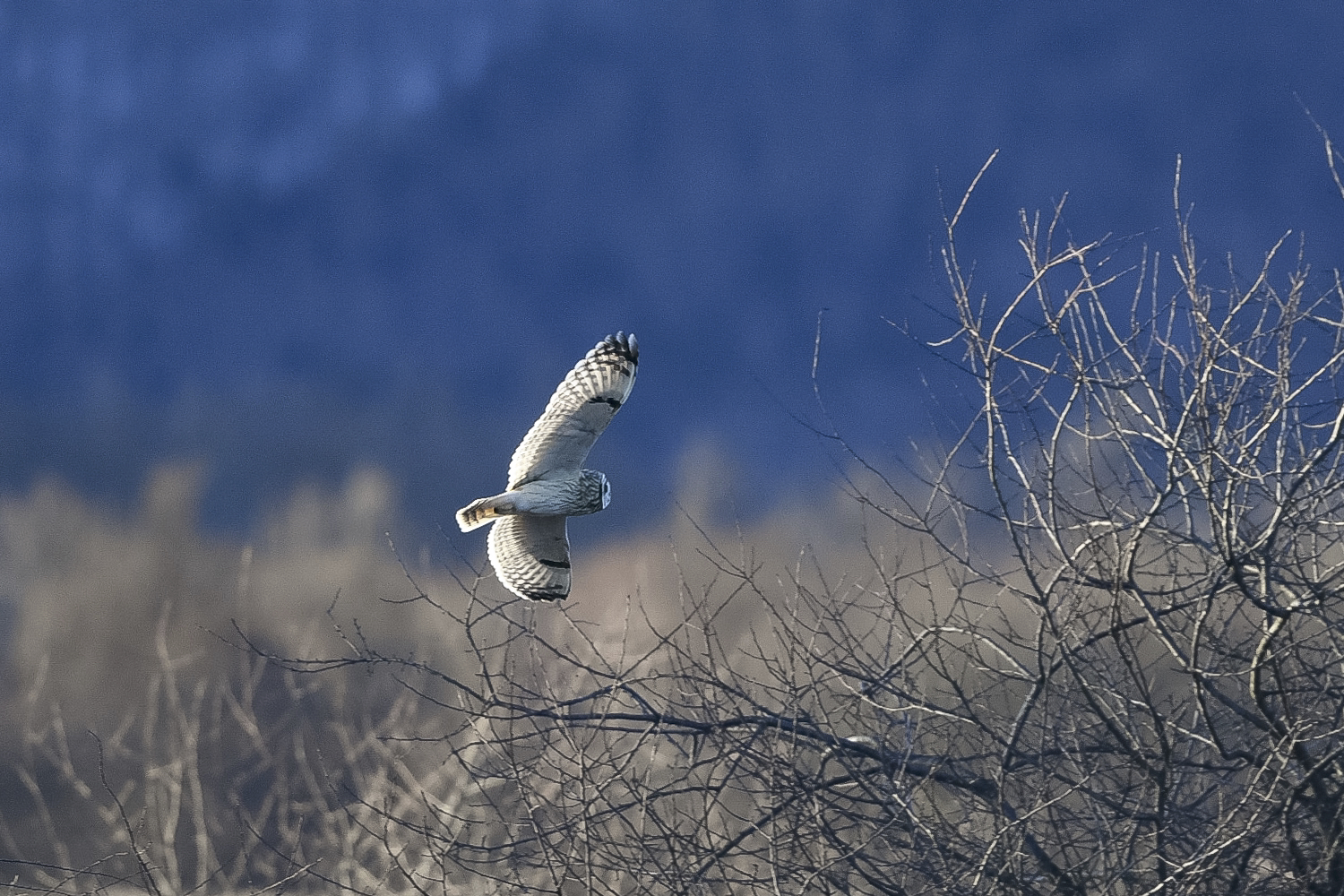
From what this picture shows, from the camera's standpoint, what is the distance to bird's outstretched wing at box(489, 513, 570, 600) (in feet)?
30.6

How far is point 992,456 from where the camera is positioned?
4715 millimetres

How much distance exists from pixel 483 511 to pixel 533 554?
0.63 meters

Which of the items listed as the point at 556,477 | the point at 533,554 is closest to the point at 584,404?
the point at 556,477

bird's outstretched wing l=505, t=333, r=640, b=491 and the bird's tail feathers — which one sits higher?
bird's outstretched wing l=505, t=333, r=640, b=491

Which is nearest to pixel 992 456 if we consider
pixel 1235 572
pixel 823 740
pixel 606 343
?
pixel 1235 572

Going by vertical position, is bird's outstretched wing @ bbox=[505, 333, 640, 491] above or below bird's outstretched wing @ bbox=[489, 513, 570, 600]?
above

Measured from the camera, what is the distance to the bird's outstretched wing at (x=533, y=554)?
933 cm

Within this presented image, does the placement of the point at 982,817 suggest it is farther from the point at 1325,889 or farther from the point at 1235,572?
the point at 1235,572

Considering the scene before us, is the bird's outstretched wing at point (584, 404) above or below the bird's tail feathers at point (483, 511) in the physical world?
above

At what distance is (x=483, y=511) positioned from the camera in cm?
903

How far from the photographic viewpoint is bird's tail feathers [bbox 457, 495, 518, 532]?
29.3 feet

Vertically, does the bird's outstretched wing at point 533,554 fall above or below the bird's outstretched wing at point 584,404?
below

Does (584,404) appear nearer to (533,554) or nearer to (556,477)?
(556,477)

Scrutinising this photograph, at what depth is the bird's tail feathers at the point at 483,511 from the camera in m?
8.93
